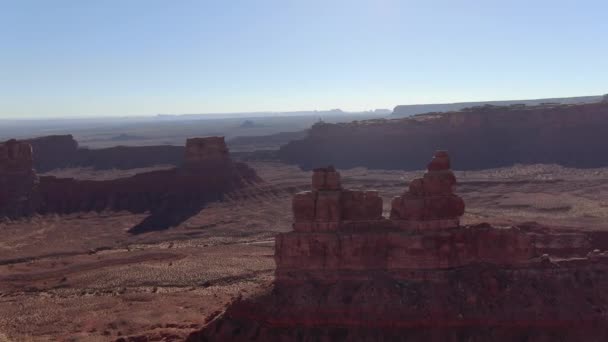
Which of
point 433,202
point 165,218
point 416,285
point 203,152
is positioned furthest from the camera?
point 203,152

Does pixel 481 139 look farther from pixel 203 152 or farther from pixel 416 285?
pixel 416 285

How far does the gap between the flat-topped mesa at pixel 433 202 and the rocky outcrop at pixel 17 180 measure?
6417 centimetres

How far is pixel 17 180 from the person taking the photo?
3314 inches

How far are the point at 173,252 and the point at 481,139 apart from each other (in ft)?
242

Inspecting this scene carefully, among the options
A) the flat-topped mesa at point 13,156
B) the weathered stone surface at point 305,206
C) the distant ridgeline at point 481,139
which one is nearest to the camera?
the weathered stone surface at point 305,206

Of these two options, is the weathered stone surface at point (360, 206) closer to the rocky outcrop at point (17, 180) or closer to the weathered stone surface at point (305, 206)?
the weathered stone surface at point (305, 206)

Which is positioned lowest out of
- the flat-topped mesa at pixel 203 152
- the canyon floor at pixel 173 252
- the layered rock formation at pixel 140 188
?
the canyon floor at pixel 173 252

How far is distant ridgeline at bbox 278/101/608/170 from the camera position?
112 metres

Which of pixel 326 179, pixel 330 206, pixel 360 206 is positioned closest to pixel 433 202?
pixel 360 206

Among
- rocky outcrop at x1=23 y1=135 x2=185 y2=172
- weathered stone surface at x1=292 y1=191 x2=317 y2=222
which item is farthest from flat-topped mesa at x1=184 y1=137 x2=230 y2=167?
weathered stone surface at x1=292 y1=191 x2=317 y2=222

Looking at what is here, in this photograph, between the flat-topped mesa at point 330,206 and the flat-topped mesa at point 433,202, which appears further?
the flat-topped mesa at point 330,206

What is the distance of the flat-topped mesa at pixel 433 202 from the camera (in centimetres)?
2861

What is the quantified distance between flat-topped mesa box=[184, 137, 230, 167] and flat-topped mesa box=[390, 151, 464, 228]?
65755 mm

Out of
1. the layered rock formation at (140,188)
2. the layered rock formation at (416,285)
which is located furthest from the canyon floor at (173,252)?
the layered rock formation at (416,285)
